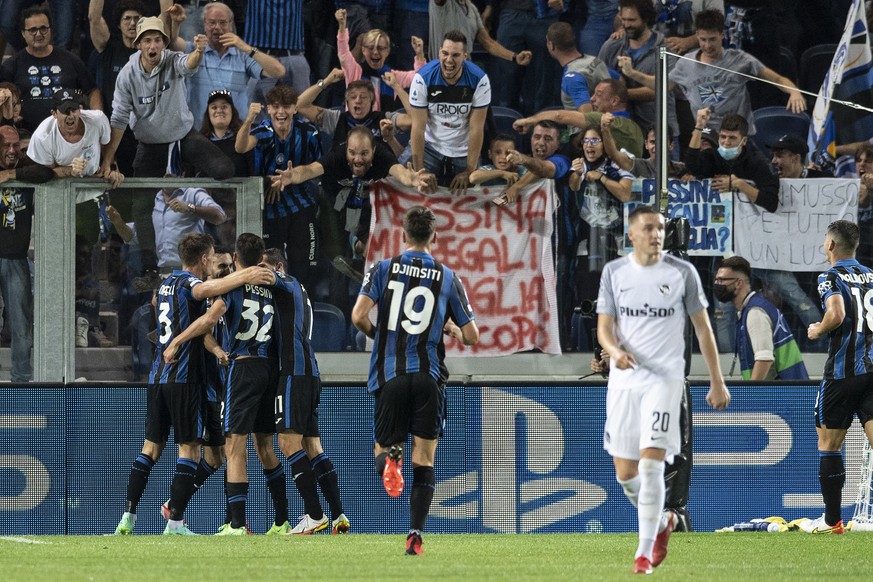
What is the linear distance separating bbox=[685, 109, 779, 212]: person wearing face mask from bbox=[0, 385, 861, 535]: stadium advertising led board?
197cm

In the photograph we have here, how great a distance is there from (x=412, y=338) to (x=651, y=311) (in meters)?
1.77

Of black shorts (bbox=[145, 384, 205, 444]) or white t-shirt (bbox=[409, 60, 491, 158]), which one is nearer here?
black shorts (bbox=[145, 384, 205, 444])

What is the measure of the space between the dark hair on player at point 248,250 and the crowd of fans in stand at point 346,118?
181cm

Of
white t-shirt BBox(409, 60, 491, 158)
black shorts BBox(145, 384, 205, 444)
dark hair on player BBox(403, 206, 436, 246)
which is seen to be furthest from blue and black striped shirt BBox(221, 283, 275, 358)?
A: white t-shirt BBox(409, 60, 491, 158)

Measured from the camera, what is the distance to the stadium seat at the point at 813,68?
1575 centimetres

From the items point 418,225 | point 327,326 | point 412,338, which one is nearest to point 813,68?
point 327,326

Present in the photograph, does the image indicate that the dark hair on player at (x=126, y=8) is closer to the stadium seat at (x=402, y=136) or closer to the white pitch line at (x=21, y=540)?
the stadium seat at (x=402, y=136)

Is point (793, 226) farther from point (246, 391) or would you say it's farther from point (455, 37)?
point (246, 391)

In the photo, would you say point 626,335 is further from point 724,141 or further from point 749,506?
point 724,141

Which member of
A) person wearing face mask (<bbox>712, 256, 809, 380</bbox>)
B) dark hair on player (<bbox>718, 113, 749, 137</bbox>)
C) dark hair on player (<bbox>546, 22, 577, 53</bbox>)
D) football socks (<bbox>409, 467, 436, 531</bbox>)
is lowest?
football socks (<bbox>409, 467, 436, 531</bbox>)

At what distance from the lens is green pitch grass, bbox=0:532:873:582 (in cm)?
746

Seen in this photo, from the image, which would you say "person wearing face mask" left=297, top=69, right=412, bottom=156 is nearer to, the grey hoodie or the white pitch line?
the grey hoodie

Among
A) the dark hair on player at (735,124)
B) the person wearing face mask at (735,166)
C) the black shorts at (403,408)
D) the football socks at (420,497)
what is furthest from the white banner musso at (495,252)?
the football socks at (420,497)

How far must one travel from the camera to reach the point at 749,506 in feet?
41.2
